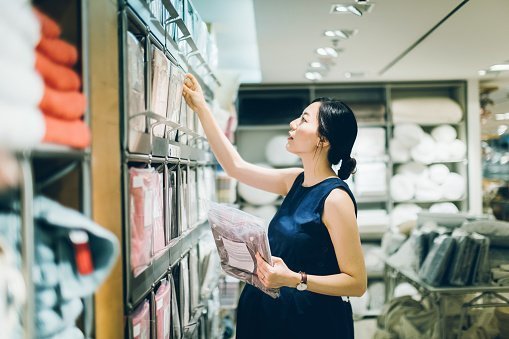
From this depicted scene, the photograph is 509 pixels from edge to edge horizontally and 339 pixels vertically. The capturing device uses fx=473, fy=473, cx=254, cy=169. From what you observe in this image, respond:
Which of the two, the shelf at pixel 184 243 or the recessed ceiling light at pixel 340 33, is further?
the recessed ceiling light at pixel 340 33

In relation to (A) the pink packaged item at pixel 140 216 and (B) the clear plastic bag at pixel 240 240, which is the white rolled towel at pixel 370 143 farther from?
(A) the pink packaged item at pixel 140 216

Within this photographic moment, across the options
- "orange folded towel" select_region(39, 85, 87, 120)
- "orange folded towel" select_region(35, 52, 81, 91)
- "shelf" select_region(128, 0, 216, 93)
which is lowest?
"orange folded towel" select_region(39, 85, 87, 120)

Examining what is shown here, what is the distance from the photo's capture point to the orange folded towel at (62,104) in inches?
33.4

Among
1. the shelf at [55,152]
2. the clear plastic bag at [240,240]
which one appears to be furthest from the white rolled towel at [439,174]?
the shelf at [55,152]

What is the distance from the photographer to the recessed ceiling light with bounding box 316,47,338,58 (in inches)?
145

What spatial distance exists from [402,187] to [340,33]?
8.47 feet

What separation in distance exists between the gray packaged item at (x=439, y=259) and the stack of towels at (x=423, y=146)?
7.13 ft

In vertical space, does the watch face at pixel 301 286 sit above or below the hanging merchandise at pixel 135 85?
below

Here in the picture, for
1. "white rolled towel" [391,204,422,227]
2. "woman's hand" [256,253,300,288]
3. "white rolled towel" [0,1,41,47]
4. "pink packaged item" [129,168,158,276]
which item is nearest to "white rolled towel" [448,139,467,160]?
"white rolled towel" [391,204,422,227]

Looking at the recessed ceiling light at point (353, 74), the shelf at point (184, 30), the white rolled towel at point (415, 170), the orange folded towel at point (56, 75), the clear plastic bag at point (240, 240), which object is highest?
the recessed ceiling light at point (353, 74)

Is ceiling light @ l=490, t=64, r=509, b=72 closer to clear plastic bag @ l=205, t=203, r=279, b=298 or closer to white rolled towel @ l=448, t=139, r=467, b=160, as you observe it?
white rolled towel @ l=448, t=139, r=467, b=160

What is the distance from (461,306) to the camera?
334 centimetres

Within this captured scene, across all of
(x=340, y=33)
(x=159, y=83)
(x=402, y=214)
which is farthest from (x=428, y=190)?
(x=159, y=83)

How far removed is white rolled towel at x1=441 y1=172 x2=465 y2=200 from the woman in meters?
3.73
